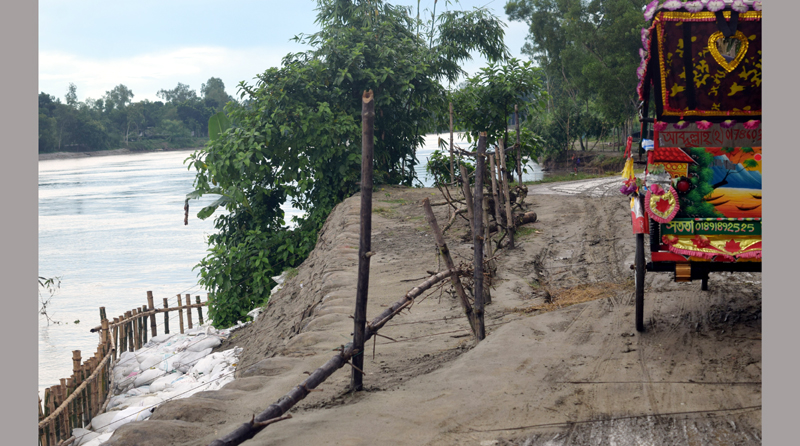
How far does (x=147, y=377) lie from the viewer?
9.07 metres

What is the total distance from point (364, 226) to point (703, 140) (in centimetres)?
244

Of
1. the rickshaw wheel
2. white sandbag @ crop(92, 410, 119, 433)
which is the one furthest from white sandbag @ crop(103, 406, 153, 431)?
the rickshaw wheel

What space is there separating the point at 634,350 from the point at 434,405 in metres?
1.54

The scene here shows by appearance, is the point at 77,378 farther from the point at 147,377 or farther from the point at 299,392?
the point at 299,392

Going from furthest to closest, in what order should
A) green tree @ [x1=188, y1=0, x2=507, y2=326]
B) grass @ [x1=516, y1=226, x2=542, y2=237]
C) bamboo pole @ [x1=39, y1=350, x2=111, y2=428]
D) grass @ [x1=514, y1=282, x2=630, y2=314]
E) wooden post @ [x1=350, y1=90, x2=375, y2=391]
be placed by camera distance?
green tree @ [x1=188, y1=0, x2=507, y2=326], grass @ [x1=516, y1=226, x2=542, y2=237], bamboo pole @ [x1=39, y1=350, x2=111, y2=428], grass @ [x1=514, y1=282, x2=630, y2=314], wooden post @ [x1=350, y1=90, x2=375, y2=391]

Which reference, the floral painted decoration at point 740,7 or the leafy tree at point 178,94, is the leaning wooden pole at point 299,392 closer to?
the floral painted decoration at point 740,7

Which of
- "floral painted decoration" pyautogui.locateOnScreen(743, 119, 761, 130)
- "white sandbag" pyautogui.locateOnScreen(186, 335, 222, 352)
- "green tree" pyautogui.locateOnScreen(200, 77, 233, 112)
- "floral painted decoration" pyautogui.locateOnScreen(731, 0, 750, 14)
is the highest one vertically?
"green tree" pyautogui.locateOnScreen(200, 77, 233, 112)

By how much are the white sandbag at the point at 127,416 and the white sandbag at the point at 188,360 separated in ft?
4.39

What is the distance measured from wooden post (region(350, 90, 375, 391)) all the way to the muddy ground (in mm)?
240

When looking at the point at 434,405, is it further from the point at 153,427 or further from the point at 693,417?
the point at 153,427

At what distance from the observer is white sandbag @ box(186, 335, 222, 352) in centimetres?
963

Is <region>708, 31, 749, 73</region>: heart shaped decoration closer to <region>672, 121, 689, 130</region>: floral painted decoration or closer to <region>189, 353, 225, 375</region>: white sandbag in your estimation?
<region>672, 121, 689, 130</region>: floral painted decoration

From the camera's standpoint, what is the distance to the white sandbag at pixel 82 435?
6.75 metres

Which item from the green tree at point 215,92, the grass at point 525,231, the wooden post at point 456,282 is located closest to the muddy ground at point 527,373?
the wooden post at point 456,282
